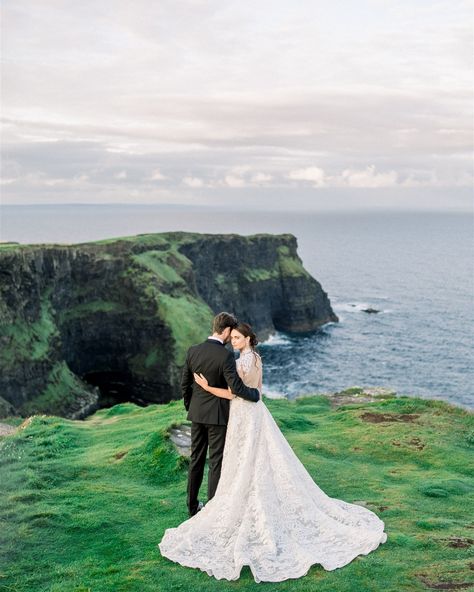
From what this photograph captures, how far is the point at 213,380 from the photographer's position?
11516 millimetres

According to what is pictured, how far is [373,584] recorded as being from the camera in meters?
9.45

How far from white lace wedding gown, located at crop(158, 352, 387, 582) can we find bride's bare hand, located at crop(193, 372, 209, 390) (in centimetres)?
64

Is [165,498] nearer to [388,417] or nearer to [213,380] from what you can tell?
[213,380]

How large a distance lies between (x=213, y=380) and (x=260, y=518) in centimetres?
276

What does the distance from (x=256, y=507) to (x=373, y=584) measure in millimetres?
2518

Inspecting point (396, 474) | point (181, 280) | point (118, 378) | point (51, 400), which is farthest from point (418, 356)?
point (396, 474)

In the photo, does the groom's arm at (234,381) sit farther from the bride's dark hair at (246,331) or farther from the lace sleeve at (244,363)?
the bride's dark hair at (246,331)

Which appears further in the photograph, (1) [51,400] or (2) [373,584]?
(1) [51,400]

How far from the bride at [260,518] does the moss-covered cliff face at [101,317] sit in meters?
43.9

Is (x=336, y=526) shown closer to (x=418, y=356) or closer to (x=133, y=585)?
(x=133, y=585)

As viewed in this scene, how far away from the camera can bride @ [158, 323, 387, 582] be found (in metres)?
10.1

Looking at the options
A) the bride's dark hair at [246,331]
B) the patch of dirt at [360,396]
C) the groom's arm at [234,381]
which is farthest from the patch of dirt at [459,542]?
the patch of dirt at [360,396]

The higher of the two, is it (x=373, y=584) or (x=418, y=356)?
(x=373, y=584)

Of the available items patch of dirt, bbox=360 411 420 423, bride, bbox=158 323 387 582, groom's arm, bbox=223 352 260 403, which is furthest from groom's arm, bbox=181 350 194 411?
patch of dirt, bbox=360 411 420 423
